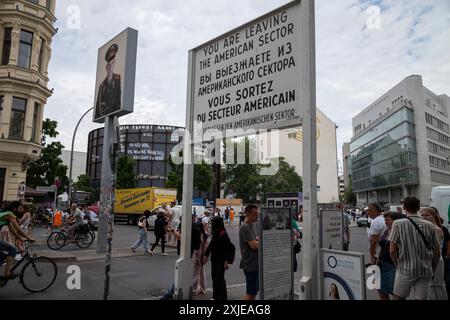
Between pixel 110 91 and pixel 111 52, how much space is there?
1612 millimetres

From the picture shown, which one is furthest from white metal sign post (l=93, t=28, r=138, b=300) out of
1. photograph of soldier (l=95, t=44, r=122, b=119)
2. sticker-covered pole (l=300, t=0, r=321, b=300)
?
sticker-covered pole (l=300, t=0, r=321, b=300)

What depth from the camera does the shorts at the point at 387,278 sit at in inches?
228

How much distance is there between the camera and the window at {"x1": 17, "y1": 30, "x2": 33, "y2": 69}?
2289 centimetres

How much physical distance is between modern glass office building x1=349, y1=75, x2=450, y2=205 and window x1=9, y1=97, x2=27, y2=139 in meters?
61.5

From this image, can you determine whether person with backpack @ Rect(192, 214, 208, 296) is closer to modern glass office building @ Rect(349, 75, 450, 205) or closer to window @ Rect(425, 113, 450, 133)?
modern glass office building @ Rect(349, 75, 450, 205)

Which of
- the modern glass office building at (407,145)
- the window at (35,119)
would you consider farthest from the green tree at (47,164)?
the modern glass office building at (407,145)

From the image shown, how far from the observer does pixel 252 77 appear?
20.4ft

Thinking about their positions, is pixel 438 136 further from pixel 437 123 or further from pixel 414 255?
pixel 414 255

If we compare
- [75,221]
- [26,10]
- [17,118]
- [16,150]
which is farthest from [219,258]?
[26,10]

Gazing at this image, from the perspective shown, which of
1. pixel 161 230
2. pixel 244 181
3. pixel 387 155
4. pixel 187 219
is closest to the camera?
pixel 187 219

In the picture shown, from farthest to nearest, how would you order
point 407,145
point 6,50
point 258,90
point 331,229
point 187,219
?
point 407,145 < point 6,50 < point 187,219 < point 331,229 < point 258,90

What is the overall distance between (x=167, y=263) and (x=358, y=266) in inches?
320

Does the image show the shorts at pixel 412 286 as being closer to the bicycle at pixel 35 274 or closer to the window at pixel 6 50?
the bicycle at pixel 35 274

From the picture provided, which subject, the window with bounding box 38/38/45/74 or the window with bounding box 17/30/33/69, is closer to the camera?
the window with bounding box 17/30/33/69
